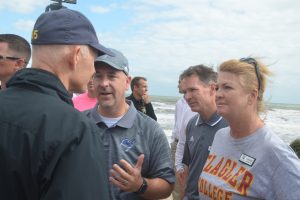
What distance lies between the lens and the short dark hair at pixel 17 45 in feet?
12.9

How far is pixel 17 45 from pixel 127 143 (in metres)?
2.00

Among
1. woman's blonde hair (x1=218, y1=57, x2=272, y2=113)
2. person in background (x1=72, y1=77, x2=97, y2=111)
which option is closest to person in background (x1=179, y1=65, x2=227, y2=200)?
woman's blonde hair (x1=218, y1=57, x2=272, y2=113)

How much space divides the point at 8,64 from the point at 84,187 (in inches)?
116

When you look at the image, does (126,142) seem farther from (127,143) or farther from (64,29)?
(64,29)

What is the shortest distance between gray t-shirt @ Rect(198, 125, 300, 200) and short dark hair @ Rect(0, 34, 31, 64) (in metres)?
2.41

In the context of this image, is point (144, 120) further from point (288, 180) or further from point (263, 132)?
point (288, 180)

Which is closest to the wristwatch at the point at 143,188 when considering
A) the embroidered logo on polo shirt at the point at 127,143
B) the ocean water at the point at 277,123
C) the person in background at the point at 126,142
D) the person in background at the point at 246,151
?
the person in background at the point at 126,142

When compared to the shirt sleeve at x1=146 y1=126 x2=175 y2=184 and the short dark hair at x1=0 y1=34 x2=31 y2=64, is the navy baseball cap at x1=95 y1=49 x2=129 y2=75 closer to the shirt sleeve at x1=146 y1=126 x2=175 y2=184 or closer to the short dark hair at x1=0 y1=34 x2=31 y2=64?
the shirt sleeve at x1=146 y1=126 x2=175 y2=184

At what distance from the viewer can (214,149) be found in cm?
276

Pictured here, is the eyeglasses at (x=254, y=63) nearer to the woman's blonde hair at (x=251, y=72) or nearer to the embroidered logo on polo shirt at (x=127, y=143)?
the woman's blonde hair at (x=251, y=72)

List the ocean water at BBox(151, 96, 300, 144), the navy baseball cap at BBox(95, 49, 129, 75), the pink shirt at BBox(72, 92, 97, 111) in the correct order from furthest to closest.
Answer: the ocean water at BBox(151, 96, 300, 144) < the pink shirt at BBox(72, 92, 97, 111) < the navy baseball cap at BBox(95, 49, 129, 75)

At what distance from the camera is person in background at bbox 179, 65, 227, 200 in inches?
130

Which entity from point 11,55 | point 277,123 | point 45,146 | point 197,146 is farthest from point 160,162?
point 277,123

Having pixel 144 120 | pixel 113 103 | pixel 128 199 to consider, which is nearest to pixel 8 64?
pixel 113 103
